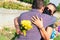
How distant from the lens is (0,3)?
56.1 feet

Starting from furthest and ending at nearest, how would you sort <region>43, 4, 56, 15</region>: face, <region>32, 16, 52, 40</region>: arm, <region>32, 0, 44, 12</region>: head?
<region>43, 4, 56, 15</region>: face, <region>32, 0, 44, 12</region>: head, <region>32, 16, 52, 40</region>: arm

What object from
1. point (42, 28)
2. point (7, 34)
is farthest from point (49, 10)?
point (7, 34)

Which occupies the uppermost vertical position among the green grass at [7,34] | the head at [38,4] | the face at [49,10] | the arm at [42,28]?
the head at [38,4]

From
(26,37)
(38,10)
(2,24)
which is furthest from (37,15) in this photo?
(2,24)

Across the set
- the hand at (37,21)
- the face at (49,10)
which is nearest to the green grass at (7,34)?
the face at (49,10)

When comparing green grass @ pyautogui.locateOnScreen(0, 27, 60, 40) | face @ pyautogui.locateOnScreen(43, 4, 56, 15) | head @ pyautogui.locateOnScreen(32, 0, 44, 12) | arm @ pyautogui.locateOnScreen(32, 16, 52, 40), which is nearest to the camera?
arm @ pyautogui.locateOnScreen(32, 16, 52, 40)

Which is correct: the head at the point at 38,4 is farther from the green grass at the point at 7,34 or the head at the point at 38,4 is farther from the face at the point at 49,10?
the green grass at the point at 7,34

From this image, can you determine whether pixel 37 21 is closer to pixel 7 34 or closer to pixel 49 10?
pixel 49 10

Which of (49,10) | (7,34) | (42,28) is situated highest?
(49,10)

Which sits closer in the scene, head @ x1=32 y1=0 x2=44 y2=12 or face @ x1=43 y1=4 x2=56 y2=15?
head @ x1=32 y1=0 x2=44 y2=12

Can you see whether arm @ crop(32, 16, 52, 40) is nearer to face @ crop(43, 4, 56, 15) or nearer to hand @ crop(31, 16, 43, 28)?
hand @ crop(31, 16, 43, 28)

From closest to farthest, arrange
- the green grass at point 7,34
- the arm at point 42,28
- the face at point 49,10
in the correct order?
the arm at point 42,28
the face at point 49,10
the green grass at point 7,34

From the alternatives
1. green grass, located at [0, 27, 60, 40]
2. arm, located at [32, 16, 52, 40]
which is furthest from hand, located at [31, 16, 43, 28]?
green grass, located at [0, 27, 60, 40]

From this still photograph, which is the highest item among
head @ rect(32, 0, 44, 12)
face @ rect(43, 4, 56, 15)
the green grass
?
head @ rect(32, 0, 44, 12)
